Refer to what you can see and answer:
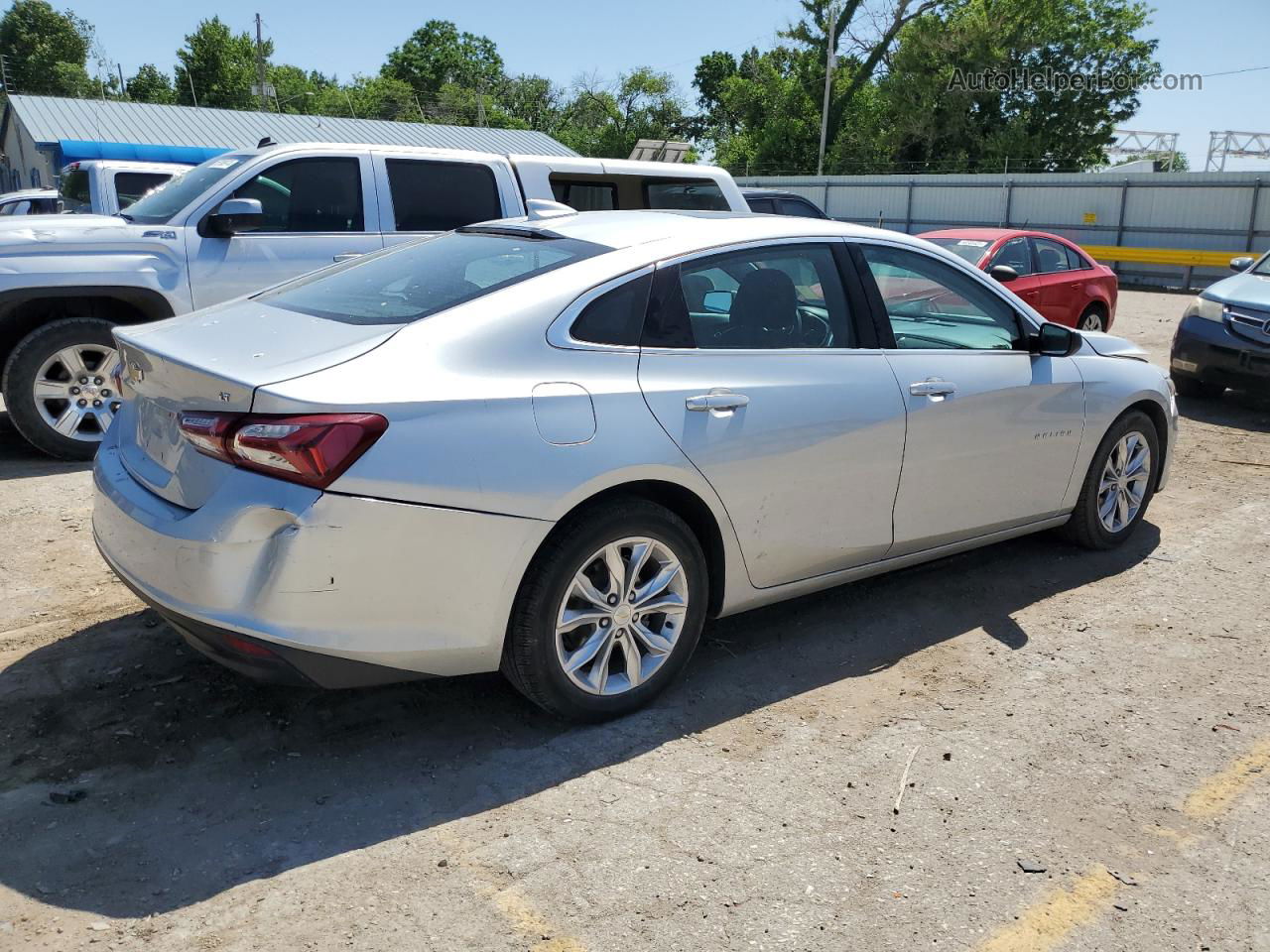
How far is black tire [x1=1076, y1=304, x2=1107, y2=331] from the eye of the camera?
12445 mm

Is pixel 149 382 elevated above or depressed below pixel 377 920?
above

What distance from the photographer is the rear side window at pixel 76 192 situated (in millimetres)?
10133

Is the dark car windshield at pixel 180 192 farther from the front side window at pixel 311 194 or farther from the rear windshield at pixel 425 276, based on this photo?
the rear windshield at pixel 425 276

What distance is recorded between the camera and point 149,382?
11.3ft

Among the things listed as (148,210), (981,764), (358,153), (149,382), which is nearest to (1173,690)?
(981,764)

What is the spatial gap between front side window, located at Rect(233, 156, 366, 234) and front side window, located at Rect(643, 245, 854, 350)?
418 cm

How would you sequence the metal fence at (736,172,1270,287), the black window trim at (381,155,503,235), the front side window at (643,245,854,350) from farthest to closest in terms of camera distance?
the metal fence at (736,172,1270,287) → the black window trim at (381,155,503,235) → the front side window at (643,245,854,350)

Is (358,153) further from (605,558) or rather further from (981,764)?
(981,764)

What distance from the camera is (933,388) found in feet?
14.0

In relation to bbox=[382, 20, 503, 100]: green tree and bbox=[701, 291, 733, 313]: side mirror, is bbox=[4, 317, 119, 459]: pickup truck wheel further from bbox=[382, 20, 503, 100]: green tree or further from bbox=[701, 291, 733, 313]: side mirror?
bbox=[382, 20, 503, 100]: green tree

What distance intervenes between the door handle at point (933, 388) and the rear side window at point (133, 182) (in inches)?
378

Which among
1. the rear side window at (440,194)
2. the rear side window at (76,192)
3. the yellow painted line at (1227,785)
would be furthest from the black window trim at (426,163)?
→ the yellow painted line at (1227,785)

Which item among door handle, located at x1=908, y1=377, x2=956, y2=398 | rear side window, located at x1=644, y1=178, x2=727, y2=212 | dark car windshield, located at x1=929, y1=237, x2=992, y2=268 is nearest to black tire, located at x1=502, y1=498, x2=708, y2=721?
door handle, located at x1=908, y1=377, x2=956, y2=398

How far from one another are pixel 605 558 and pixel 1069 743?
172 centimetres
